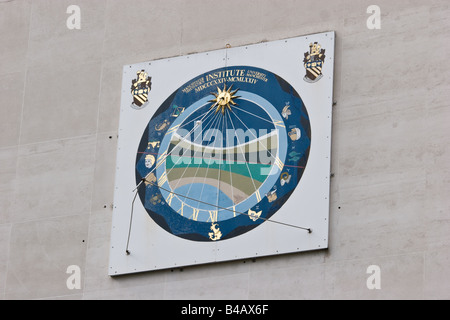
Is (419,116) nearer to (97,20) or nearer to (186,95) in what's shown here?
(186,95)

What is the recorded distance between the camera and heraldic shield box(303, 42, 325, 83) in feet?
56.5

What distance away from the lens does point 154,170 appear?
1772 centimetres

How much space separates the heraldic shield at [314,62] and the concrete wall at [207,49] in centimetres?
20

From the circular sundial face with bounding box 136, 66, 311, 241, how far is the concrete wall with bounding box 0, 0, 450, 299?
462 mm

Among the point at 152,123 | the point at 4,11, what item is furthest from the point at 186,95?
the point at 4,11

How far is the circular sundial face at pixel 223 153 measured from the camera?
1698cm

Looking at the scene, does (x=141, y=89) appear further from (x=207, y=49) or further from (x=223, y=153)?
(x=223, y=153)

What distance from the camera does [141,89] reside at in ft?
59.9

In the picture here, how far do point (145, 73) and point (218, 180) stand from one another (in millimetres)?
1883

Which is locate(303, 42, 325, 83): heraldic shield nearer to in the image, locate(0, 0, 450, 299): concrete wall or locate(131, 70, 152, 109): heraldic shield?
locate(0, 0, 450, 299): concrete wall

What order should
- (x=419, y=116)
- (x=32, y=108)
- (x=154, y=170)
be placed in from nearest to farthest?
(x=419, y=116)
(x=154, y=170)
(x=32, y=108)

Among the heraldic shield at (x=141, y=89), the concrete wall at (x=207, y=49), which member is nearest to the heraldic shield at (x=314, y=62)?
the concrete wall at (x=207, y=49)

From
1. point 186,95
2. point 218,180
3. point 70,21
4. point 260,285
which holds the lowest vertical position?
point 260,285

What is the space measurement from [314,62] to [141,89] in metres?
2.25
